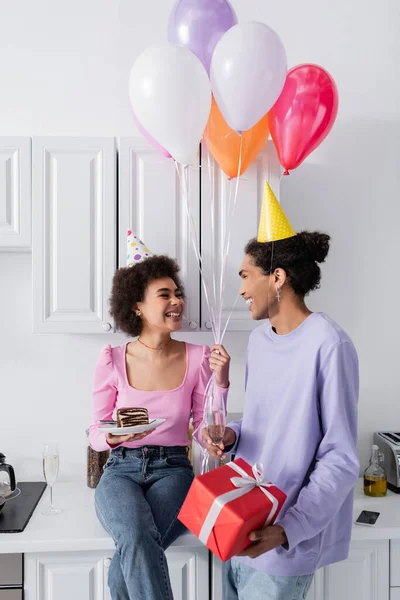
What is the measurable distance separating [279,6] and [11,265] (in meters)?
1.58

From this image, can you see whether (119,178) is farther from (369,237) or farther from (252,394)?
(369,237)

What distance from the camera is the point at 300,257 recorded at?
1.51 metres

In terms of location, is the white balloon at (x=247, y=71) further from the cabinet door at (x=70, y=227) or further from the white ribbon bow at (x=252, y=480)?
the white ribbon bow at (x=252, y=480)

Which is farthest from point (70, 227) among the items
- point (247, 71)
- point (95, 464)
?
point (95, 464)

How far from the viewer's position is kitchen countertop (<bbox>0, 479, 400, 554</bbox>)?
5.58 feet

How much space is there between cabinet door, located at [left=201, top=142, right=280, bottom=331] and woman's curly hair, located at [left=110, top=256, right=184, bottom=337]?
0.48 ft

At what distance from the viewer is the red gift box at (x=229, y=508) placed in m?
1.19

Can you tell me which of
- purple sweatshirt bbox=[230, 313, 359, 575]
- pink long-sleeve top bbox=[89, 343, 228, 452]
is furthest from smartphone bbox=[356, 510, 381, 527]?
pink long-sleeve top bbox=[89, 343, 228, 452]

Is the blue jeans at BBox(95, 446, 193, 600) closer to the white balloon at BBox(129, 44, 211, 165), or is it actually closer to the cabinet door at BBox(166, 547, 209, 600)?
the cabinet door at BBox(166, 547, 209, 600)

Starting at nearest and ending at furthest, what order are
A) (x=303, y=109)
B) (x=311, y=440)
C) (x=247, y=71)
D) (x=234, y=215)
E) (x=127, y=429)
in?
(x=311, y=440) < (x=247, y=71) < (x=127, y=429) < (x=303, y=109) < (x=234, y=215)

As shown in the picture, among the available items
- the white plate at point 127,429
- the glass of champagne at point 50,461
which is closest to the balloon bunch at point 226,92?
the white plate at point 127,429

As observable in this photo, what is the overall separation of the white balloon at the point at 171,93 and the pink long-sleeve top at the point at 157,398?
0.77m

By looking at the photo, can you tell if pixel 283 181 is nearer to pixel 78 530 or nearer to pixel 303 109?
pixel 303 109

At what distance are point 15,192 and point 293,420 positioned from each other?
1241 millimetres
